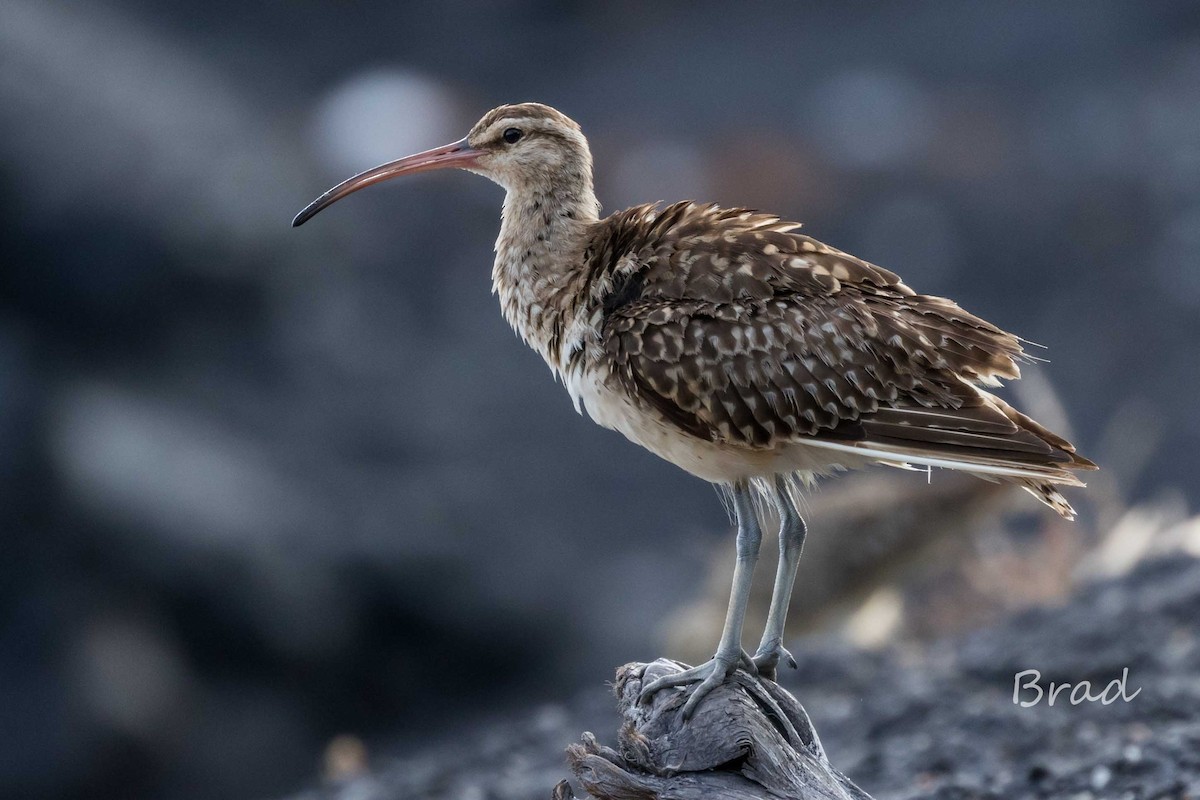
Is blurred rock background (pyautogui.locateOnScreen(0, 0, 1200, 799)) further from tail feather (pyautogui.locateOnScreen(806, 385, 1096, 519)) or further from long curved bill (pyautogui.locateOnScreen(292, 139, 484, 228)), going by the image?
tail feather (pyautogui.locateOnScreen(806, 385, 1096, 519))

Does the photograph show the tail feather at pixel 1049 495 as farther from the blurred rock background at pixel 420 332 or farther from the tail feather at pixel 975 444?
the blurred rock background at pixel 420 332

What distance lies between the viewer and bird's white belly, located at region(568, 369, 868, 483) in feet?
17.1

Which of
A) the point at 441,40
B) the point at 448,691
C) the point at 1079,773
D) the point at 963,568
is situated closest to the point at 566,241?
the point at 1079,773

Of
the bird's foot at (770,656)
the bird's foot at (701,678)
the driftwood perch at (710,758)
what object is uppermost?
the bird's foot at (770,656)

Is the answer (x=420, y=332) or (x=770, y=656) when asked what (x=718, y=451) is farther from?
(x=420, y=332)

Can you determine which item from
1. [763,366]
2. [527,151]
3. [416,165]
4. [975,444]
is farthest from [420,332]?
[975,444]

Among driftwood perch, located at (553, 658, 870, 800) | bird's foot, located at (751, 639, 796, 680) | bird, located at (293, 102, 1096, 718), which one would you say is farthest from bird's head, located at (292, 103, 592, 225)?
driftwood perch, located at (553, 658, 870, 800)

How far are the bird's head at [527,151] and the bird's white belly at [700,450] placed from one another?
101 centimetres

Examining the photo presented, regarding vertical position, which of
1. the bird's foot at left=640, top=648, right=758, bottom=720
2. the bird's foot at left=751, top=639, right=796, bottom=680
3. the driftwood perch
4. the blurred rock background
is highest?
the blurred rock background

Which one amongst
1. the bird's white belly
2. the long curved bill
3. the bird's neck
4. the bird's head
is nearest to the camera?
the bird's white belly

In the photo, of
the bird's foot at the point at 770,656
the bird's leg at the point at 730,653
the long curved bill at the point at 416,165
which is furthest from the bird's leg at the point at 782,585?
the long curved bill at the point at 416,165

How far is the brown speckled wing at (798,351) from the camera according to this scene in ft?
16.4

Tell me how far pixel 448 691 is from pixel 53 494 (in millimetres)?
4118

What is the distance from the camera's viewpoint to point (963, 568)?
37.2 ft
